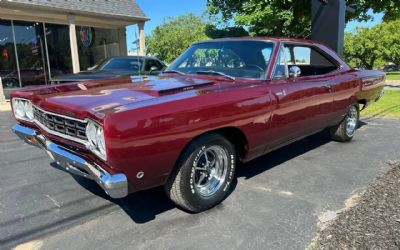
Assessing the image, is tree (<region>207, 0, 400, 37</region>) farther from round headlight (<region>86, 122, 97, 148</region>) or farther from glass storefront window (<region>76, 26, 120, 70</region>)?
round headlight (<region>86, 122, 97, 148</region>)

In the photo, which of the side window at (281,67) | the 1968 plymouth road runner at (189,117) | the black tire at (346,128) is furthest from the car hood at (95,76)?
the side window at (281,67)

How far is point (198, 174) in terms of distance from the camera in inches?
142

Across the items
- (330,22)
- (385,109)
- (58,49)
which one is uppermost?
(330,22)

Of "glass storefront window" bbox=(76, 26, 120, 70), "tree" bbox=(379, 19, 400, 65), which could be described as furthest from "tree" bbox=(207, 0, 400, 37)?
"tree" bbox=(379, 19, 400, 65)

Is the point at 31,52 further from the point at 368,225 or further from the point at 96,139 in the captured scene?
the point at 368,225

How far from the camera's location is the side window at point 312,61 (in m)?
5.35

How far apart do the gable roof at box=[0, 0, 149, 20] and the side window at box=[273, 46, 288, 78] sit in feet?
31.9

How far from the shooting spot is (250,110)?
3674 millimetres

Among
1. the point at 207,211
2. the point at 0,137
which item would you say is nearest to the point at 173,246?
the point at 207,211

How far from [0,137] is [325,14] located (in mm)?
8110

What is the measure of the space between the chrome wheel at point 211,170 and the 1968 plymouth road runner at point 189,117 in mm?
10

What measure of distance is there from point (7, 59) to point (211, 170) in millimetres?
12484

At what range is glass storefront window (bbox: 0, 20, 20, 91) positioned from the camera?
13328mm

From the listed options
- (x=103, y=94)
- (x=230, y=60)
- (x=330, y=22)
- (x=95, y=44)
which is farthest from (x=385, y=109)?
Answer: (x=95, y=44)
